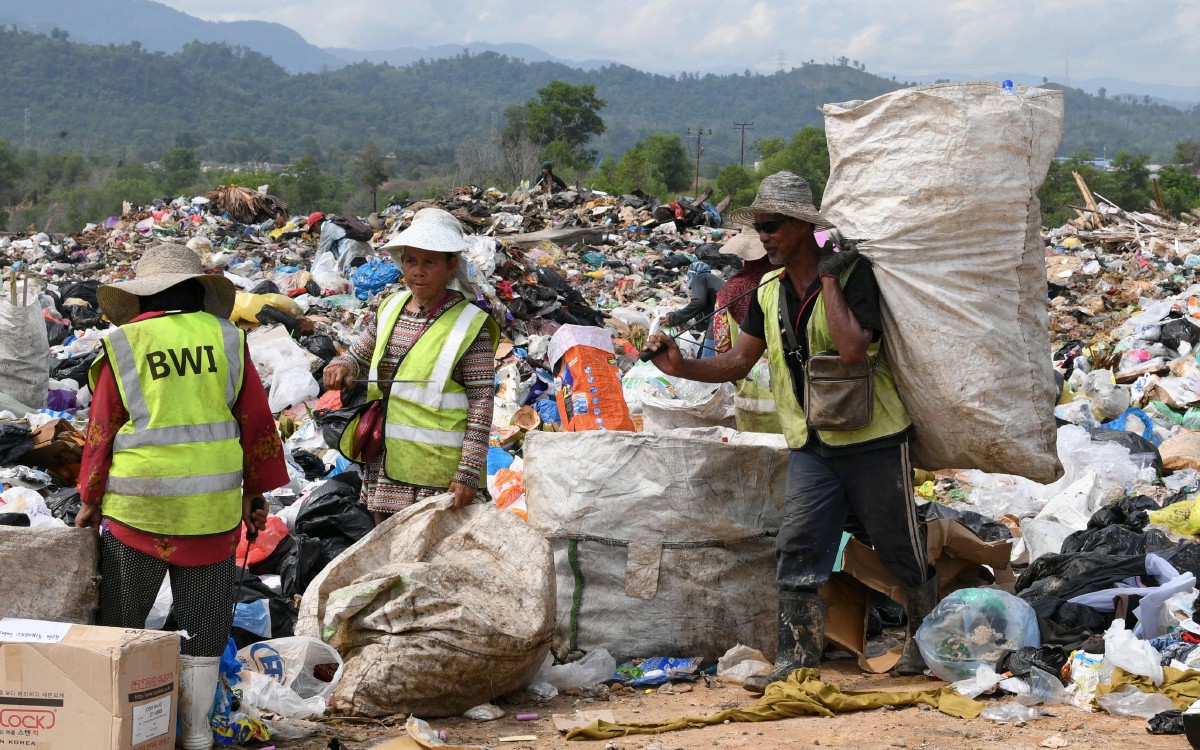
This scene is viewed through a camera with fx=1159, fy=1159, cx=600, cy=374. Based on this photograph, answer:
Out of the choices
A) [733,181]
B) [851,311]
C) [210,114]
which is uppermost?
[210,114]

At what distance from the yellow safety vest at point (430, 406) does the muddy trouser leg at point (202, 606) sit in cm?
79

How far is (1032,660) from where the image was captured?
3207 mm

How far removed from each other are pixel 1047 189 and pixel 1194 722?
37776mm

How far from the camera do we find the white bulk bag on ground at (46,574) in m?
2.73

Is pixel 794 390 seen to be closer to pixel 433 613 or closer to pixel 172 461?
pixel 433 613

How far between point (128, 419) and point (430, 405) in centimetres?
97

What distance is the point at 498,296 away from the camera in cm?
935

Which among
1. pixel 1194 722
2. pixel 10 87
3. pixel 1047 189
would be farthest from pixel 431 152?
pixel 1194 722

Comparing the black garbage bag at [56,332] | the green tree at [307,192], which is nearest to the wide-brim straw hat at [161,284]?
the black garbage bag at [56,332]

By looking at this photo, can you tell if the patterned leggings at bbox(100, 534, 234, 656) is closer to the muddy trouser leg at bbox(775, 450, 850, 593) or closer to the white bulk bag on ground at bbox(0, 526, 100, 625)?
the white bulk bag on ground at bbox(0, 526, 100, 625)

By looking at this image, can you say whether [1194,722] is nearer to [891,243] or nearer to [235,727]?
[891,243]

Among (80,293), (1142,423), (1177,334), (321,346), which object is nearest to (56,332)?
(80,293)

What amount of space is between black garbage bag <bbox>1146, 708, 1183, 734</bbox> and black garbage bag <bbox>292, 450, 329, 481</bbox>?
14.8 ft

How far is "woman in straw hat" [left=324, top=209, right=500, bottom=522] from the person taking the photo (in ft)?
11.6
